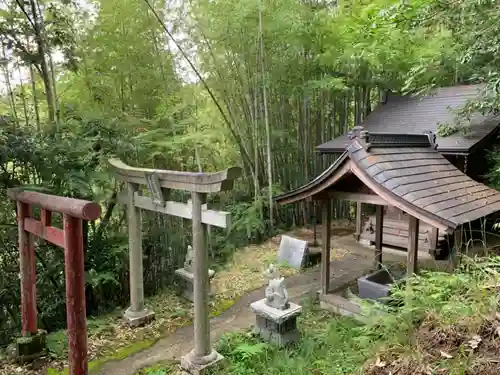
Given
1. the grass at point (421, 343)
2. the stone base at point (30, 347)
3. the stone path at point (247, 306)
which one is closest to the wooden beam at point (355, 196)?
the grass at point (421, 343)

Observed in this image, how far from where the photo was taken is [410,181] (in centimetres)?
430

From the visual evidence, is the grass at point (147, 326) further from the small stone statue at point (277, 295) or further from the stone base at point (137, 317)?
the small stone statue at point (277, 295)

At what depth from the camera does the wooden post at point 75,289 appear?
9.01 feet

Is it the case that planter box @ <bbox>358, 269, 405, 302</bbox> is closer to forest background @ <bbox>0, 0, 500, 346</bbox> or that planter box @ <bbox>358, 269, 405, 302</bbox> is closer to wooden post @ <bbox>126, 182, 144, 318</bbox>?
wooden post @ <bbox>126, 182, 144, 318</bbox>

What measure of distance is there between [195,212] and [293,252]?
13.9ft

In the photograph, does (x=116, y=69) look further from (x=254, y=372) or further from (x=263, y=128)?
(x=254, y=372)

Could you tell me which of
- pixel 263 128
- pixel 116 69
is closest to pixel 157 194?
pixel 116 69

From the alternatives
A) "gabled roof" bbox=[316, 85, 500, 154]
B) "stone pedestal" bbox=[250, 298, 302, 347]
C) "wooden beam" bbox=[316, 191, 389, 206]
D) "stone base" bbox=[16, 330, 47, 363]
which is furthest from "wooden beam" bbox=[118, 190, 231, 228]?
"gabled roof" bbox=[316, 85, 500, 154]

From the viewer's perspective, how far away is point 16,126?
15.1ft

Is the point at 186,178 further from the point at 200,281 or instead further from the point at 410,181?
the point at 410,181

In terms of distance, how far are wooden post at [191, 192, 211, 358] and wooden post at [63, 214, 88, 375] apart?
3.45 feet

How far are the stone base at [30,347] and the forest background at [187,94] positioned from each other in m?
0.86

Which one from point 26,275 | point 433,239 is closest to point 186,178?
point 26,275

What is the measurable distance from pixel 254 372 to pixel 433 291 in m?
1.86
